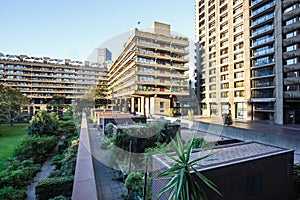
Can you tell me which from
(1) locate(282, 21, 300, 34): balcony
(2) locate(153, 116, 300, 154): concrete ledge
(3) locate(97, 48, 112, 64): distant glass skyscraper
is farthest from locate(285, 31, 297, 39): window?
(3) locate(97, 48, 112, 64): distant glass skyscraper

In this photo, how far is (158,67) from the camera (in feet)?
15.7

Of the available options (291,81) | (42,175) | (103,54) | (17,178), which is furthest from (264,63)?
(17,178)

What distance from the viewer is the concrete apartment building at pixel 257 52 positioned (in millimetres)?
19094

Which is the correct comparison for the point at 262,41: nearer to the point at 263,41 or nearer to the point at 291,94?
the point at 263,41

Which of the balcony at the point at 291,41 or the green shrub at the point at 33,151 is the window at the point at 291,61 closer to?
the balcony at the point at 291,41

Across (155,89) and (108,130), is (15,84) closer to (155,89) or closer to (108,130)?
(108,130)

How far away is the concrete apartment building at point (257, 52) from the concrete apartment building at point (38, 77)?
30.1 meters

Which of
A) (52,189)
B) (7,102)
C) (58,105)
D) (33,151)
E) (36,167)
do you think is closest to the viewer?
(52,189)

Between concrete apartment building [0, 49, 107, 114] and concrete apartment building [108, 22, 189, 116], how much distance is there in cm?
3949

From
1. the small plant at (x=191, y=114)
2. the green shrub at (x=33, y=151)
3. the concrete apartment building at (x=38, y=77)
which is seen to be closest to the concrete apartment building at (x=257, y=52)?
the small plant at (x=191, y=114)

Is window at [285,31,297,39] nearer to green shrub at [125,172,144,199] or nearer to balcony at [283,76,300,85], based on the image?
balcony at [283,76,300,85]

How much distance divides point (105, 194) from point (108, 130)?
4837 millimetres

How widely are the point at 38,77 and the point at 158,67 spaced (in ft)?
160

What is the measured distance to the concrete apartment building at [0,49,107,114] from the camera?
4256cm
